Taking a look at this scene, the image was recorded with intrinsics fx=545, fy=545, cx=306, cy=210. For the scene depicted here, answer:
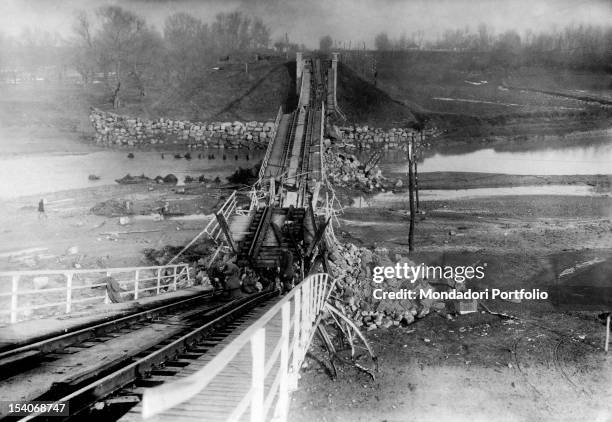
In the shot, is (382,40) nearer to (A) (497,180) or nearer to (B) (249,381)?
(A) (497,180)

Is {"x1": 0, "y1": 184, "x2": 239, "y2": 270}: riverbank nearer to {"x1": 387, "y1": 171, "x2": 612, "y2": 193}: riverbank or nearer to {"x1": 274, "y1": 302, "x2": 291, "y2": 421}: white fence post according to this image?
{"x1": 387, "y1": 171, "x2": 612, "y2": 193}: riverbank

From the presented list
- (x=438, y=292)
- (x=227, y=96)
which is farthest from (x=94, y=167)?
(x=438, y=292)

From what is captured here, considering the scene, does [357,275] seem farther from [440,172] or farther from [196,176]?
[440,172]

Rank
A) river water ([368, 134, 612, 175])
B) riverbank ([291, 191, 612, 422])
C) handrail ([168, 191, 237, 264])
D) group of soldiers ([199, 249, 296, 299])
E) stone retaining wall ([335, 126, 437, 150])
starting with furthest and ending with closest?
1. stone retaining wall ([335, 126, 437, 150])
2. river water ([368, 134, 612, 175])
3. handrail ([168, 191, 237, 264])
4. group of soldiers ([199, 249, 296, 299])
5. riverbank ([291, 191, 612, 422])

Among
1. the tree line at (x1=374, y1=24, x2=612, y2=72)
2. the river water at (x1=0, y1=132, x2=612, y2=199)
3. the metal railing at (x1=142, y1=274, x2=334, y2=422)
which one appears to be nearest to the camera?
the metal railing at (x1=142, y1=274, x2=334, y2=422)

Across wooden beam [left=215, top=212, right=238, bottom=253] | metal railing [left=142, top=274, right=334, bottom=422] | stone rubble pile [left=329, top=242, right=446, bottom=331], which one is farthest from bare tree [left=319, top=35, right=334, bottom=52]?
metal railing [left=142, top=274, right=334, bottom=422]

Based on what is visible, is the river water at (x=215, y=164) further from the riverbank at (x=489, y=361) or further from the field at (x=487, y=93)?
the riverbank at (x=489, y=361)
